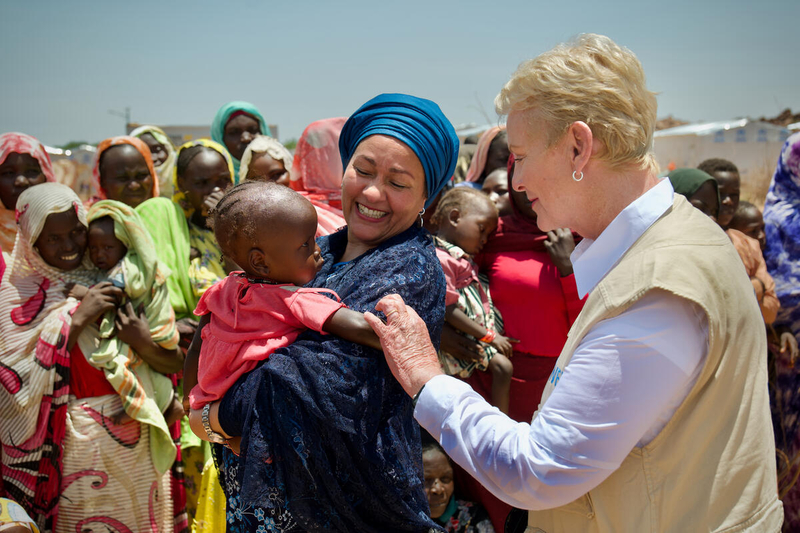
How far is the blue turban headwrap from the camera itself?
2225 mm

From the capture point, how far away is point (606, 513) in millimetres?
1459

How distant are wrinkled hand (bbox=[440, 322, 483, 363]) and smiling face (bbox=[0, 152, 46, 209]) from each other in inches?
125

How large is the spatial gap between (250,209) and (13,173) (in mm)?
3172

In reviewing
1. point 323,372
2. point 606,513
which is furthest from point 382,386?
point 606,513

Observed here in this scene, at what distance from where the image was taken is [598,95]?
61.1 inches

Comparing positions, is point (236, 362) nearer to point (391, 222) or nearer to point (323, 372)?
A: point (323, 372)

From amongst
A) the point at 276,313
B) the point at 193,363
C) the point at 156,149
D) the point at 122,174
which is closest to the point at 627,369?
the point at 276,313

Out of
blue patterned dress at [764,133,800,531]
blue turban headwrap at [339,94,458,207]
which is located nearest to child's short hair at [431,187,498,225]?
blue turban headwrap at [339,94,458,207]

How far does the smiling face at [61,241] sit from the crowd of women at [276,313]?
0.5 inches

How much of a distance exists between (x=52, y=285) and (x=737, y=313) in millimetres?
3356

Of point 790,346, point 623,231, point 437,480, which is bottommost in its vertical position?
point 437,480

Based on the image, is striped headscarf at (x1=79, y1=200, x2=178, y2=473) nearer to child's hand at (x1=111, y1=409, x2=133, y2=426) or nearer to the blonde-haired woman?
child's hand at (x1=111, y1=409, x2=133, y2=426)

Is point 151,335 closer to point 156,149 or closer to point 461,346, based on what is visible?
point 461,346

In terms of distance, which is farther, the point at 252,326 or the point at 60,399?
the point at 60,399
